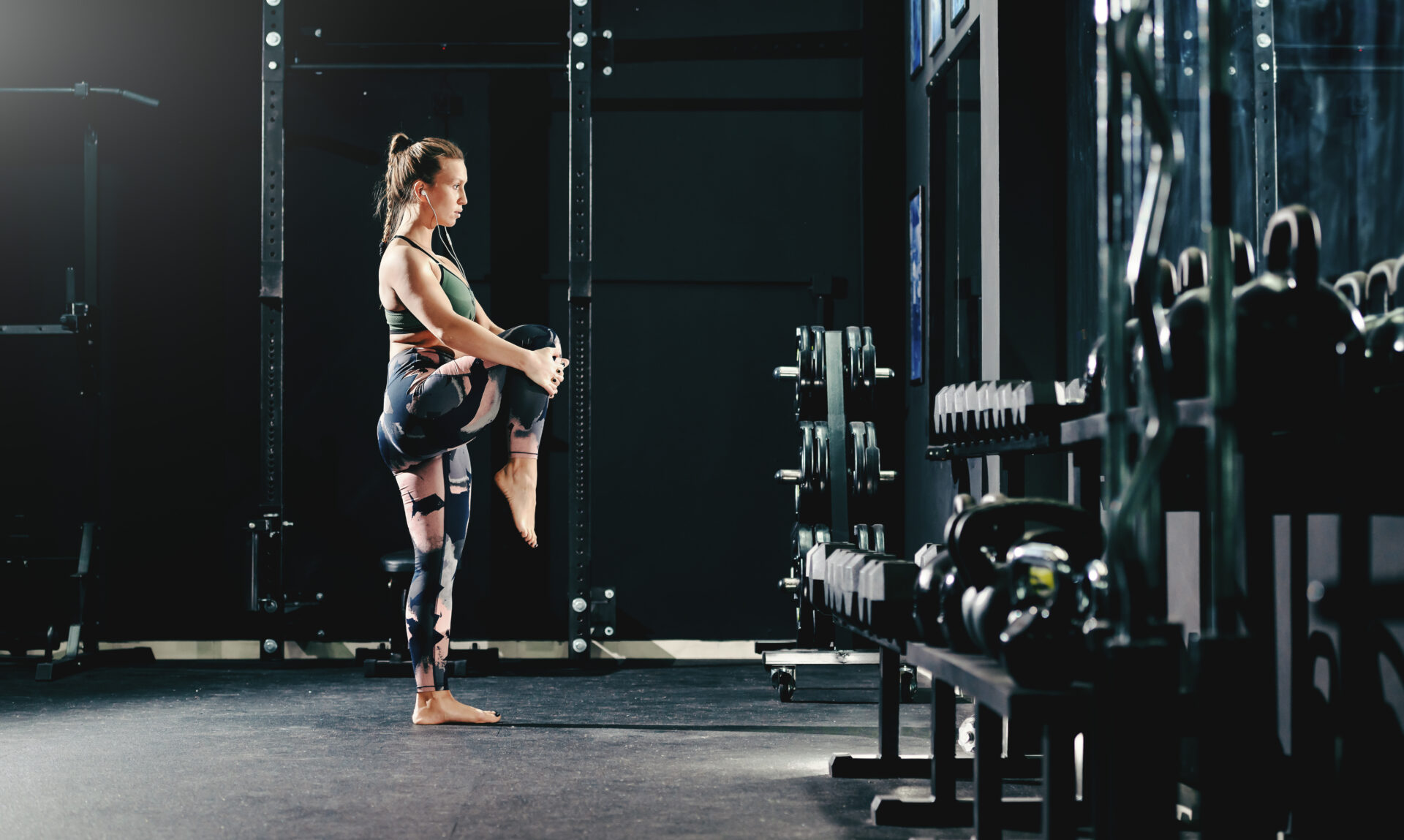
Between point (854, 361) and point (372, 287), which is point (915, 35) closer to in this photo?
point (854, 361)

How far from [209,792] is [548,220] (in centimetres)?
332

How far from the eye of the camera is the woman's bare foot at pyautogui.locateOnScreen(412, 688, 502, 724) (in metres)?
3.57

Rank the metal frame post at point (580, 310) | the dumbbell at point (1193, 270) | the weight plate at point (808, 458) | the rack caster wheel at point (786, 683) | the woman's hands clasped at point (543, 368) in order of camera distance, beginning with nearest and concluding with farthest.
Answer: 1. the dumbbell at point (1193, 270)
2. the woman's hands clasped at point (543, 368)
3. the rack caster wheel at point (786, 683)
4. the weight plate at point (808, 458)
5. the metal frame post at point (580, 310)

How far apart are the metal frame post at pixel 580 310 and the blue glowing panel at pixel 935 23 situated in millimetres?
1439

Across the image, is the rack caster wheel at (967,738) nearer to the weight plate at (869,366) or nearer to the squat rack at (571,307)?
the weight plate at (869,366)

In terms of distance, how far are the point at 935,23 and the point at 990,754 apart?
3.61 metres

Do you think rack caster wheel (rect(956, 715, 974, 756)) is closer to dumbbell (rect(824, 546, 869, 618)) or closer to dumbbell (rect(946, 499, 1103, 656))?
dumbbell (rect(824, 546, 869, 618))

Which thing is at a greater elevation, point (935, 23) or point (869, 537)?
point (935, 23)

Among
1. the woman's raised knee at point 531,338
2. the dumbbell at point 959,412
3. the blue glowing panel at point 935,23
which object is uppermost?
the blue glowing panel at point 935,23

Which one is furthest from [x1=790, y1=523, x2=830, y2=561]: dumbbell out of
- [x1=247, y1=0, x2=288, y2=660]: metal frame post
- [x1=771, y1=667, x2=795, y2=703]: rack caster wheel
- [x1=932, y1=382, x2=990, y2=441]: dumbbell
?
[x1=247, y1=0, x2=288, y2=660]: metal frame post

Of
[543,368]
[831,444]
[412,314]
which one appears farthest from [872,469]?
[412,314]

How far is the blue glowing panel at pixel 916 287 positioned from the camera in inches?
196

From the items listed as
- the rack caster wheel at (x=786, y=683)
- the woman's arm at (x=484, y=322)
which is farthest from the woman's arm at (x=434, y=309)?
the rack caster wheel at (x=786, y=683)

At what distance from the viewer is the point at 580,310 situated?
5.23 m
